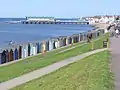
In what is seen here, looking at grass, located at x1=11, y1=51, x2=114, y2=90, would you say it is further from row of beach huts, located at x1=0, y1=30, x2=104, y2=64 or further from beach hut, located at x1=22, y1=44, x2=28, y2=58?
beach hut, located at x1=22, y1=44, x2=28, y2=58

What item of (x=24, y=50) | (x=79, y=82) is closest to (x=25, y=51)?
(x=24, y=50)

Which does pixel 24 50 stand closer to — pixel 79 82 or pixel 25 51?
pixel 25 51

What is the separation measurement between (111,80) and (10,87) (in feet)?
10.7

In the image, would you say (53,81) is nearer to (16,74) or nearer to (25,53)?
(16,74)

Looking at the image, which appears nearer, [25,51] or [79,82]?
[79,82]

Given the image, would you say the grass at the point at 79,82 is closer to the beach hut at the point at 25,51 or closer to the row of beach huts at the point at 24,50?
the row of beach huts at the point at 24,50

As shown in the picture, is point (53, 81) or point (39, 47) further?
point (39, 47)

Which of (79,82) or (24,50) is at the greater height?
(79,82)

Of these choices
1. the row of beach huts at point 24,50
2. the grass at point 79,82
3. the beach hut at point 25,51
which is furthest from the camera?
the beach hut at point 25,51

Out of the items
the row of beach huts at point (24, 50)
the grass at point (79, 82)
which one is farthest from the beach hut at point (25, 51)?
the grass at point (79, 82)

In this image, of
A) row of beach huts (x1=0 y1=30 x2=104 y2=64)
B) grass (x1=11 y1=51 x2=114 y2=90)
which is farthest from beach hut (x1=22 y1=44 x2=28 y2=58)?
grass (x1=11 y1=51 x2=114 y2=90)

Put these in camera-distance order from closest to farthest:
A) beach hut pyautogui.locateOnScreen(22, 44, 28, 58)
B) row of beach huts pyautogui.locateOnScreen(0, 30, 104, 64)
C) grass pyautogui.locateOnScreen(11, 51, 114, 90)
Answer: grass pyautogui.locateOnScreen(11, 51, 114, 90) → row of beach huts pyautogui.locateOnScreen(0, 30, 104, 64) → beach hut pyautogui.locateOnScreen(22, 44, 28, 58)

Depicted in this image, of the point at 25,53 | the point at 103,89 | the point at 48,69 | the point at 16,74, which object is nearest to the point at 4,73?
the point at 16,74

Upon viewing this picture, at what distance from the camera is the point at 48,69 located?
1709 cm
